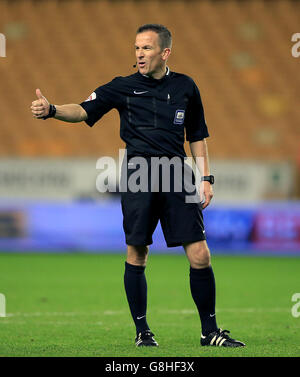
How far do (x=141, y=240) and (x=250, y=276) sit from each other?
5353 mm

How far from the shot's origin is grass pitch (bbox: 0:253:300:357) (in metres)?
4.91

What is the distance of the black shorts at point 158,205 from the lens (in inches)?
189

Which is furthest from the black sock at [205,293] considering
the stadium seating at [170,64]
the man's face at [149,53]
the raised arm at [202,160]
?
the stadium seating at [170,64]

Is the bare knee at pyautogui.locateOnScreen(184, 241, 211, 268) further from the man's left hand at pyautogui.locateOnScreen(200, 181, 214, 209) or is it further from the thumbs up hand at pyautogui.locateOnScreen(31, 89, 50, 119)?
the thumbs up hand at pyautogui.locateOnScreen(31, 89, 50, 119)

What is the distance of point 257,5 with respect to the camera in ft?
68.3

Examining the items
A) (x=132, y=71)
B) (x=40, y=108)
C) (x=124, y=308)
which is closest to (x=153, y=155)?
(x=40, y=108)

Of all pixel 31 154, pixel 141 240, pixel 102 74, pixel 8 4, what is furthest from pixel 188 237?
pixel 8 4

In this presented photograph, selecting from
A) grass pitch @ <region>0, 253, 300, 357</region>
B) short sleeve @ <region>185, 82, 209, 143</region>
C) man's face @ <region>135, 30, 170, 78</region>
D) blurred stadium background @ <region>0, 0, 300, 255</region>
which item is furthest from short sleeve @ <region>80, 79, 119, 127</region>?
blurred stadium background @ <region>0, 0, 300, 255</region>

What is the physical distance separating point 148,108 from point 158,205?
1.97ft

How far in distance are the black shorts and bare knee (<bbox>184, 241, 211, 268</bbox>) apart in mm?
56

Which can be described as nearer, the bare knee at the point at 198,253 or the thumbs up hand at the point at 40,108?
the thumbs up hand at the point at 40,108

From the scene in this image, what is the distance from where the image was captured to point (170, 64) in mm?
19422

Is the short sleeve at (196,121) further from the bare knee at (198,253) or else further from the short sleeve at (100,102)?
the bare knee at (198,253)
